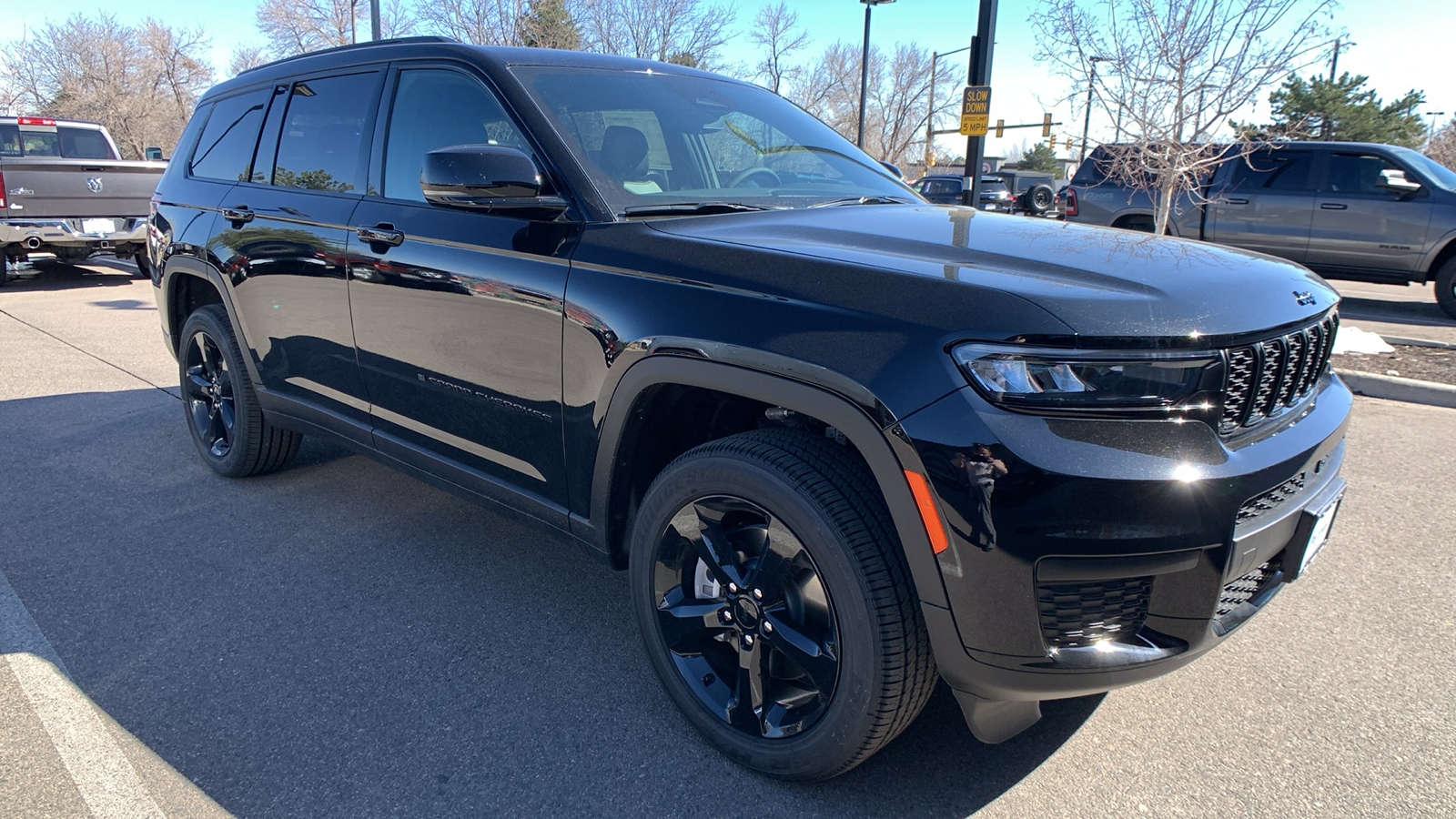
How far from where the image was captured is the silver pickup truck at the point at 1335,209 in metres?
9.84

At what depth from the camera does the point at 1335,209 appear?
10391mm

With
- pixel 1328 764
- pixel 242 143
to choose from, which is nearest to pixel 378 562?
pixel 242 143

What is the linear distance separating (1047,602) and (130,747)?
234 centimetres

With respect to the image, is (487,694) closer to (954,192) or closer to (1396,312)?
(1396,312)

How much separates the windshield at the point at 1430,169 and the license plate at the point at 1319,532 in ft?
32.8

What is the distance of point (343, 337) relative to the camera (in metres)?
3.43

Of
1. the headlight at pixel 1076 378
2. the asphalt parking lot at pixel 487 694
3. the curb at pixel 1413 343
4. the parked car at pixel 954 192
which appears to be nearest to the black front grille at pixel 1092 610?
the headlight at pixel 1076 378

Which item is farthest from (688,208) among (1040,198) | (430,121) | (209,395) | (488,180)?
(1040,198)

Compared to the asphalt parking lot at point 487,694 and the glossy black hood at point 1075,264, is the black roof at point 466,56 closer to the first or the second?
the glossy black hood at point 1075,264

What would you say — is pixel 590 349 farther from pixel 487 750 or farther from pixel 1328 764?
pixel 1328 764

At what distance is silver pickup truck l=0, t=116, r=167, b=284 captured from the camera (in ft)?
35.1

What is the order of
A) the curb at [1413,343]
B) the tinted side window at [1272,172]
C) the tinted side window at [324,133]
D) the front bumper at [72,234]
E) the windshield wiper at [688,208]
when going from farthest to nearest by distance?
the front bumper at [72,234], the tinted side window at [1272,172], the curb at [1413,343], the tinted side window at [324,133], the windshield wiper at [688,208]

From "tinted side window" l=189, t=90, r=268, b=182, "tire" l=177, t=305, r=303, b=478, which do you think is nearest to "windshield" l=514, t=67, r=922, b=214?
"tinted side window" l=189, t=90, r=268, b=182

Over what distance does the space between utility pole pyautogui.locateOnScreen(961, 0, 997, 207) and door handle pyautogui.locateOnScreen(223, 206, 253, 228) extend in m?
7.93
